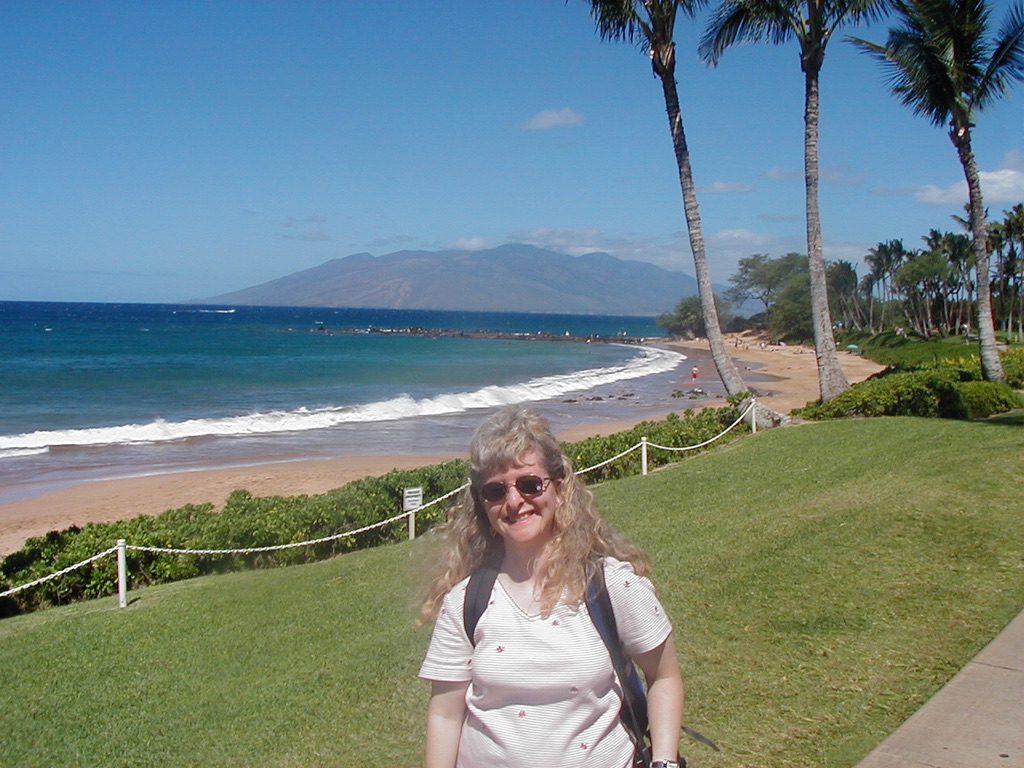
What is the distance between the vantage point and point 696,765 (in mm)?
4246

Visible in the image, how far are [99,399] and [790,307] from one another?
2647 inches

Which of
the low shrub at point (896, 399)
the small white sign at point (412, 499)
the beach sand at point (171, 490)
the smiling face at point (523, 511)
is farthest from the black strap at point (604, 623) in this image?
the low shrub at point (896, 399)

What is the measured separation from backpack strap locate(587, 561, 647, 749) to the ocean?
61.0 feet

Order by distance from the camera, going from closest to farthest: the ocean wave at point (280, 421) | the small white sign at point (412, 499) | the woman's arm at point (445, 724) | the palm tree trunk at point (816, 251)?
the woman's arm at point (445, 724)
the small white sign at point (412, 499)
the palm tree trunk at point (816, 251)
the ocean wave at point (280, 421)

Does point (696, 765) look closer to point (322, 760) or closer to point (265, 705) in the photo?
point (322, 760)

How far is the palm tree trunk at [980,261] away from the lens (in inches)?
714

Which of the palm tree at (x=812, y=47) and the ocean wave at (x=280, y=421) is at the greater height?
the palm tree at (x=812, y=47)

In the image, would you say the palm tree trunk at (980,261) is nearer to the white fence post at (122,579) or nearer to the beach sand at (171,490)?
the beach sand at (171,490)

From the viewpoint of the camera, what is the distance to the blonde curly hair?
249 cm

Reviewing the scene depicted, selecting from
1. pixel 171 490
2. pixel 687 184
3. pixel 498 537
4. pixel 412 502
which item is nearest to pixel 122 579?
pixel 412 502

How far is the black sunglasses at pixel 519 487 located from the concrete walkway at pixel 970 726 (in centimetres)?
245

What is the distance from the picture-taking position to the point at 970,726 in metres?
4.25

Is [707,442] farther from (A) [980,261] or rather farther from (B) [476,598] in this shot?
(B) [476,598]

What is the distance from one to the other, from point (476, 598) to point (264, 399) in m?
37.6
